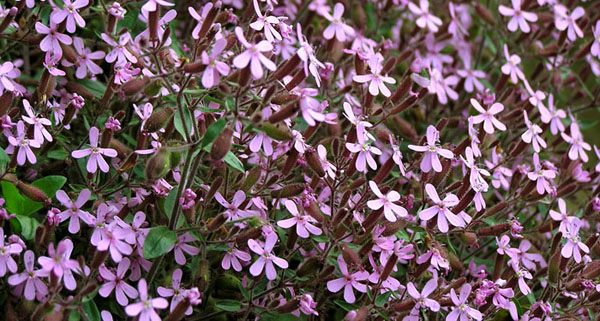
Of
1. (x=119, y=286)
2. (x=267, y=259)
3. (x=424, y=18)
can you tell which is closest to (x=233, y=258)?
(x=267, y=259)

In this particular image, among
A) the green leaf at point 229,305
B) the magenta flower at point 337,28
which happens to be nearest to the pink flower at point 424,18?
the magenta flower at point 337,28

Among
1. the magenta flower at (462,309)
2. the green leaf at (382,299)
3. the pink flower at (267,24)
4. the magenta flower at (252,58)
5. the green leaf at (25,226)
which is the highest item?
the magenta flower at (252,58)

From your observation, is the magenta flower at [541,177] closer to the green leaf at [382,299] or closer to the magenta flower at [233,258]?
the green leaf at [382,299]

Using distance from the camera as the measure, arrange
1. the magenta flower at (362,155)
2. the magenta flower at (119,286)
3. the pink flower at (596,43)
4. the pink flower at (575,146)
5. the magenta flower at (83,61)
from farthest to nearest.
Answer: the pink flower at (596,43) → the pink flower at (575,146) → the magenta flower at (83,61) → the magenta flower at (362,155) → the magenta flower at (119,286)

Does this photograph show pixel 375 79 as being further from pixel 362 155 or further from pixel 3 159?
pixel 3 159

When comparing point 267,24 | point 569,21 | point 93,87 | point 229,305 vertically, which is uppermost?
point 267,24

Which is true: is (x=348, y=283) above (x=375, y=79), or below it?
below
